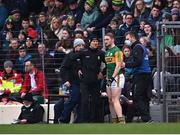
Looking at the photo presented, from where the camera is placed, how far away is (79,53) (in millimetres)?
16641

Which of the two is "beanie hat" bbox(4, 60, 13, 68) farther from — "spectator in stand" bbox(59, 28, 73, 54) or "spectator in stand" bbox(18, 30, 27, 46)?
"spectator in stand" bbox(18, 30, 27, 46)

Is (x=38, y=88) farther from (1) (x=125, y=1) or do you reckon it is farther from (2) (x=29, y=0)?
(2) (x=29, y=0)

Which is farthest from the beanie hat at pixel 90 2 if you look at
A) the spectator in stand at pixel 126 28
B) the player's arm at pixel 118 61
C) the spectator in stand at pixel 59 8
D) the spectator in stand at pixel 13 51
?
the player's arm at pixel 118 61

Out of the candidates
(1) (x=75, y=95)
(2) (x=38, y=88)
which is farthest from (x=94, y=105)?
(2) (x=38, y=88)

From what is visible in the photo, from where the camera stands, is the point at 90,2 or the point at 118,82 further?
the point at 90,2

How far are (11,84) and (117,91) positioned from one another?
3.42m

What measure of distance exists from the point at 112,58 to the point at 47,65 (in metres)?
3.11

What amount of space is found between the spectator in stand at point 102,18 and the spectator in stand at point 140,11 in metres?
0.78

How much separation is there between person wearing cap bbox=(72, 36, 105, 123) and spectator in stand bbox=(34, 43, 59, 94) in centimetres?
223

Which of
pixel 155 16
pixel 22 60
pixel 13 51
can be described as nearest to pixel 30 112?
pixel 22 60

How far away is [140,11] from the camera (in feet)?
64.7

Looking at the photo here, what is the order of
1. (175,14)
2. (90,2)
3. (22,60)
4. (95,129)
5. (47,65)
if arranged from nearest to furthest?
(95,129)
(175,14)
(47,65)
(22,60)
(90,2)

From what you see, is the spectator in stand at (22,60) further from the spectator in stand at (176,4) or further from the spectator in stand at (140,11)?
the spectator in stand at (176,4)

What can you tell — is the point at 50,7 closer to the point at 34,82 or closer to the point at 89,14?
the point at 89,14
